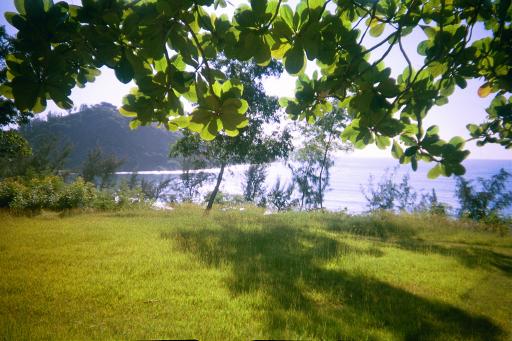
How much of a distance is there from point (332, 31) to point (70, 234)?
8.40 m

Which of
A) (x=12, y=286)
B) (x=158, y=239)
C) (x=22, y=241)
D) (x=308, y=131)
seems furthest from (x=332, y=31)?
(x=308, y=131)

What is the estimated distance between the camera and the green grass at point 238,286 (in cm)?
299

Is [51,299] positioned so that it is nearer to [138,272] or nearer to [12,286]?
[12,286]

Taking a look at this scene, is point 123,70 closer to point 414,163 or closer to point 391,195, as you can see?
point 414,163

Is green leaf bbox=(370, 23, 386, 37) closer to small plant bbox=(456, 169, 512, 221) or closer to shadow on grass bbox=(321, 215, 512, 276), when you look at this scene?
shadow on grass bbox=(321, 215, 512, 276)

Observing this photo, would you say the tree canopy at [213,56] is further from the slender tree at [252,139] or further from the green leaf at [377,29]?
the slender tree at [252,139]

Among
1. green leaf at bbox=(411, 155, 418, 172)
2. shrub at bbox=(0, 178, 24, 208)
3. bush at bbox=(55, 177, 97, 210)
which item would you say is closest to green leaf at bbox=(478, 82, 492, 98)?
green leaf at bbox=(411, 155, 418, 172)

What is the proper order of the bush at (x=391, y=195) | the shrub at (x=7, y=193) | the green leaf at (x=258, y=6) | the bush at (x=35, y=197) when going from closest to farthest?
the green leaf at (x=258, y=6) < the bush at (x=35, y=197) < the shrub at (x=7, y=193) < the bush at (x=391, y=195)

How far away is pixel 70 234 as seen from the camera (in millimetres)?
7184

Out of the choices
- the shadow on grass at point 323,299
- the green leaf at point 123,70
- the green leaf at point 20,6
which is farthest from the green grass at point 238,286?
the green leaf at point 20,6

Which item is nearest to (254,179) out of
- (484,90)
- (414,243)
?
(414,243)

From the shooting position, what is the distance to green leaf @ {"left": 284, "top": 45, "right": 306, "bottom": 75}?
1011mm

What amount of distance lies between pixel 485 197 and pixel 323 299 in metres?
17.4

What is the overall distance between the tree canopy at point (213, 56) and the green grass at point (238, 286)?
1.09m
